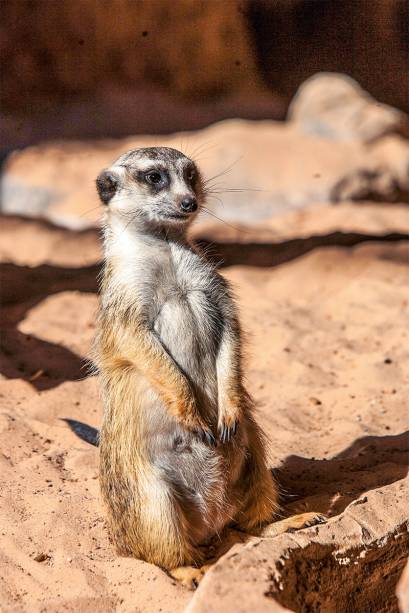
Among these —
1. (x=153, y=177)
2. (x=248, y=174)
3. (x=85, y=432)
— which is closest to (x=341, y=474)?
(x=85, y=432)

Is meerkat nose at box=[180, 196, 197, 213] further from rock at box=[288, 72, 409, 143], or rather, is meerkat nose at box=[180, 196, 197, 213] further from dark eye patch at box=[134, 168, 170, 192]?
rock at box=[288, 72, 409, 143]

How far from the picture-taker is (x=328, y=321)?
4.84 m

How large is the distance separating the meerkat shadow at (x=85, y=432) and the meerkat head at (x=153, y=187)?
0.97m

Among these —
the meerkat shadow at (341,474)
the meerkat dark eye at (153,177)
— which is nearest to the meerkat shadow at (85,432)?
the meerkat shadow at (341,474)

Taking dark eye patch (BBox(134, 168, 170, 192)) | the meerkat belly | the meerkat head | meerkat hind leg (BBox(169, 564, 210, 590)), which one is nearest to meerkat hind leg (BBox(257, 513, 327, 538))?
meerkat hind leg (BBox(169, 564, 210, 590))

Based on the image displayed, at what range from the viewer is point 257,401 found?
4.04 m

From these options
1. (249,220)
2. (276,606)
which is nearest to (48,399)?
(276,606)

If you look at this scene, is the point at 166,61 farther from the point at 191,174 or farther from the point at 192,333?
the point at 192,333

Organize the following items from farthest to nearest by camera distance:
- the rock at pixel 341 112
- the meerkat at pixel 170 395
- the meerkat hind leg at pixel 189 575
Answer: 1. the rock at pixel 341 112
2. the meerkat at pixel 170 395
3. the meerkat hind leg at pixel 189 575

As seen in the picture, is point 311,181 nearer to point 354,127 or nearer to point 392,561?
point 354,127

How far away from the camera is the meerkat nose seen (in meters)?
2.88

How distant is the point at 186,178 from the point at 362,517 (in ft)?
4.25

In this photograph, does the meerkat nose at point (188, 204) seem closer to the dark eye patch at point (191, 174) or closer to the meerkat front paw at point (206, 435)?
the dark eye patch at point (191, 174)

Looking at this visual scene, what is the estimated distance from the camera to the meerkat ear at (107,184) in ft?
10.2
